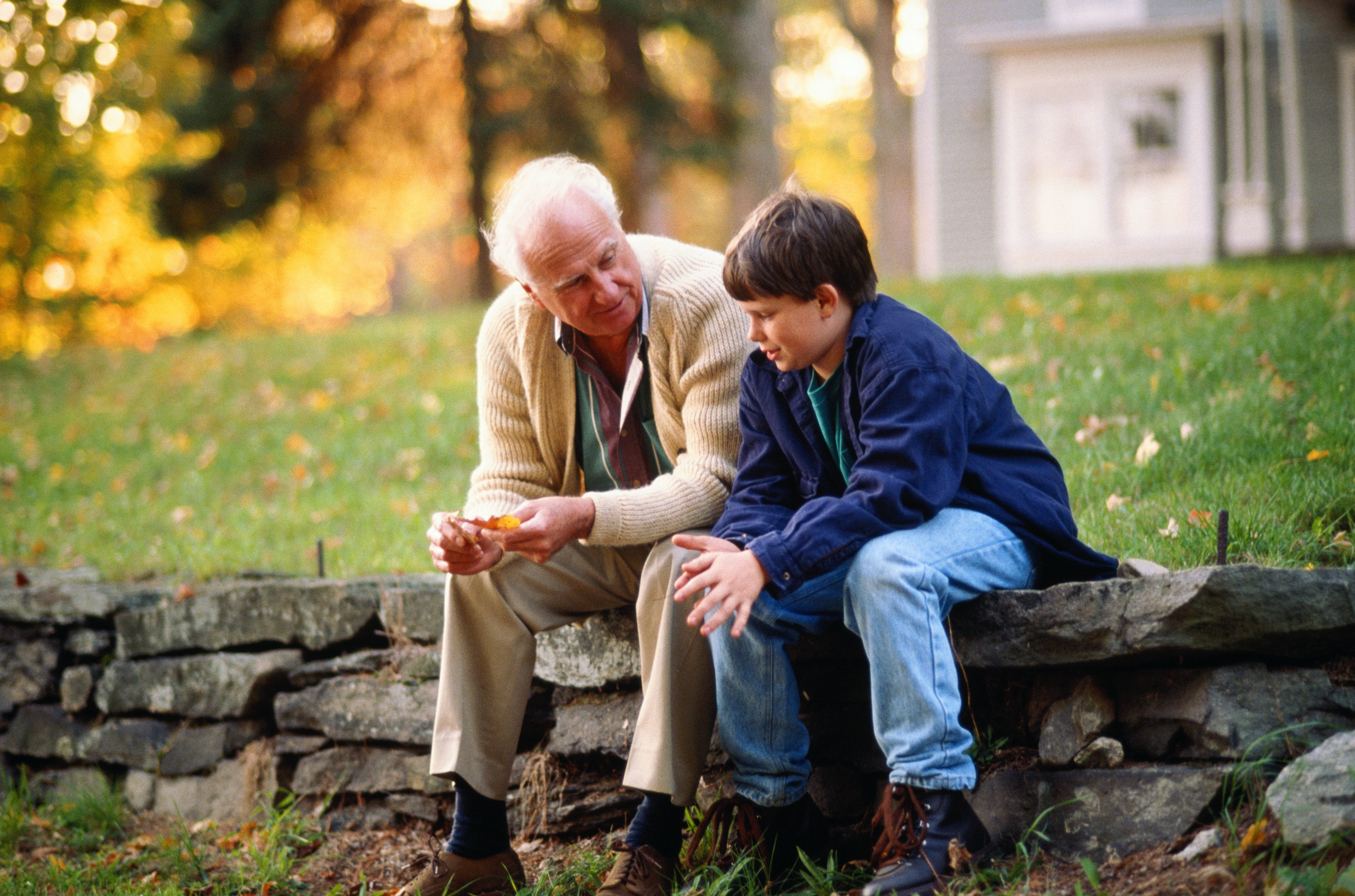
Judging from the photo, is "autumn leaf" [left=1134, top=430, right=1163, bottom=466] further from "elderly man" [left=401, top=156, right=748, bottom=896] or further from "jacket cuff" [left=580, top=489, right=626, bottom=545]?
"jacket cuff" [left=580, top=489, right=626, bottom=545]

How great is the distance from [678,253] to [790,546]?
112 cm

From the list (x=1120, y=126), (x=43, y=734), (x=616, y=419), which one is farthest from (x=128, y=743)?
(x=1120, y=126)

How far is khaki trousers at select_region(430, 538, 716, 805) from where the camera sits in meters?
2.60

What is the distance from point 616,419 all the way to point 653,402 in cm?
15

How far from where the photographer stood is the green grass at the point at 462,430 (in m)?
3.36

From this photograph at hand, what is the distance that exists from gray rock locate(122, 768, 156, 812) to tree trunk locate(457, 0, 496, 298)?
8750mm

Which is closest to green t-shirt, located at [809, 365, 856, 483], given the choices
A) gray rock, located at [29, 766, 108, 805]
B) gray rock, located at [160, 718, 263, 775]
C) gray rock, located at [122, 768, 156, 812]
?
gray rock, located at [160, 718, 263, 775]

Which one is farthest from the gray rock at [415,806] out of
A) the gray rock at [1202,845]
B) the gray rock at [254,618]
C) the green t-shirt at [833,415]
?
the gray rock at [1202,845]

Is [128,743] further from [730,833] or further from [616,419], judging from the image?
[730,833]

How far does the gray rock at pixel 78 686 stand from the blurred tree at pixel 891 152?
43.7 feet

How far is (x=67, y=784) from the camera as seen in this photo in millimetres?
4312

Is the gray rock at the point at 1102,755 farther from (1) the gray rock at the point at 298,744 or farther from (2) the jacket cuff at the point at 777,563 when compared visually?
(1) the gray rock at the point at 298,744

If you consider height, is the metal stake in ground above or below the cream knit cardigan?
below

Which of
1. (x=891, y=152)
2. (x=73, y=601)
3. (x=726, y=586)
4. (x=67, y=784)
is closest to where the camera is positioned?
(x=726, y=586)
